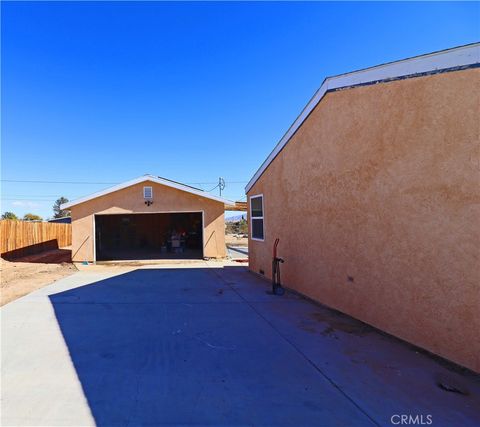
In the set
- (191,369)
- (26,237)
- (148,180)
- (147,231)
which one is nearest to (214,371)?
(191,369)

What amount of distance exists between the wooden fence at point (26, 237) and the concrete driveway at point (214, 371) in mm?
11605

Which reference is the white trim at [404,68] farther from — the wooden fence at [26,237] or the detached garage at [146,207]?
the wooden fence at [26,237]

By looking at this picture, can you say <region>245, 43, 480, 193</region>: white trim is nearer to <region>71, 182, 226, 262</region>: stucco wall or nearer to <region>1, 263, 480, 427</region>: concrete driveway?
<region>1, 263, 480, 427</region>: concrete driveway

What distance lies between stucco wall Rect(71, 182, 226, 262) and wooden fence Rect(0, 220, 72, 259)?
155 inches

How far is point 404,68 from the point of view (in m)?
3.99

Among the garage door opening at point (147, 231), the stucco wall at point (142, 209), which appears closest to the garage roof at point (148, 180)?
the stucco wall at point (142, 209)

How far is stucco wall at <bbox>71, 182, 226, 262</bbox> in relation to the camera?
14.2 m

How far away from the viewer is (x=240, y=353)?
3678mm

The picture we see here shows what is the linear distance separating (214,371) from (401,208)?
322 cm

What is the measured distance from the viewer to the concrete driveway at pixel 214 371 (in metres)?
2.42

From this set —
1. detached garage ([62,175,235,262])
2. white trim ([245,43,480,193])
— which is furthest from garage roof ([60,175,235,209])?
white trim ([245,43,480,193])

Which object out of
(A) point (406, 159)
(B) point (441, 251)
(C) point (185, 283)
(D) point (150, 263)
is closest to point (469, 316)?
(B) point (441, 251)

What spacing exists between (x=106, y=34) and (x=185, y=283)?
8.05 metres

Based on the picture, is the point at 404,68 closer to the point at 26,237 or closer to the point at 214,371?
the point at 214,371
